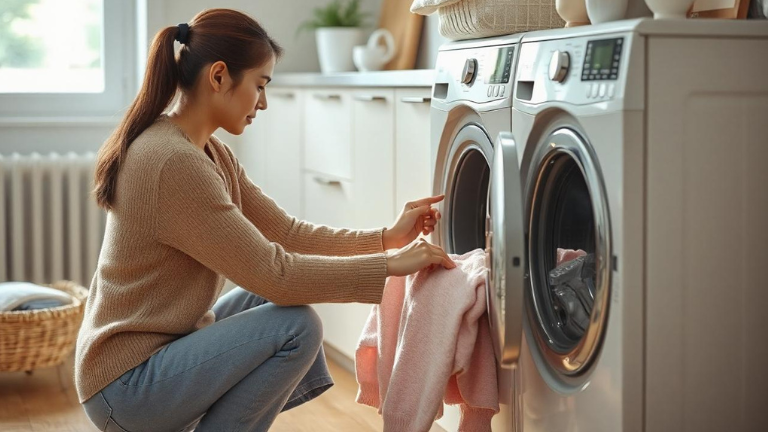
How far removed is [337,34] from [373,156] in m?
0.91

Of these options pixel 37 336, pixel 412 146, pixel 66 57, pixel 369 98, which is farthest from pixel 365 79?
pixel 66 57

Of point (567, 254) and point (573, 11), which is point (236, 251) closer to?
point (567, 254)

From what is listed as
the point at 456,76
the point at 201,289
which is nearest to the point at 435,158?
the point at 456,76

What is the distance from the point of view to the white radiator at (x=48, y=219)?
3.51 meters

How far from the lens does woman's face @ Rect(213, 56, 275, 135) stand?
184cm

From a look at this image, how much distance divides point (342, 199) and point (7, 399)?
44.4 inches

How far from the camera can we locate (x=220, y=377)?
1.78 m

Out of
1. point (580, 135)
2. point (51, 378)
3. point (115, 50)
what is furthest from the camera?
point (115, 50)

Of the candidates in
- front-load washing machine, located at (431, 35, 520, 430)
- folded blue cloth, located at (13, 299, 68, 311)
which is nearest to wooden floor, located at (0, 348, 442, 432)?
folded blue cloth, located at (13, 299, 68, 311)

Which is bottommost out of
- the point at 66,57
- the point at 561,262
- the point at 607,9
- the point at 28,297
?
the point at 28,297

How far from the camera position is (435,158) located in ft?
7.11

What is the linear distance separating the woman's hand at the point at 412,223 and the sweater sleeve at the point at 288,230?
3.1 inches

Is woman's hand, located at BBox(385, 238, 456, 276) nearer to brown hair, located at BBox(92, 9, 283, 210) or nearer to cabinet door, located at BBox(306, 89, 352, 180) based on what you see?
brown hair, located at BBox(92, 9, 283, 210)

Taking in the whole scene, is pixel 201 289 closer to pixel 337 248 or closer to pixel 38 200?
pixel 337 248
